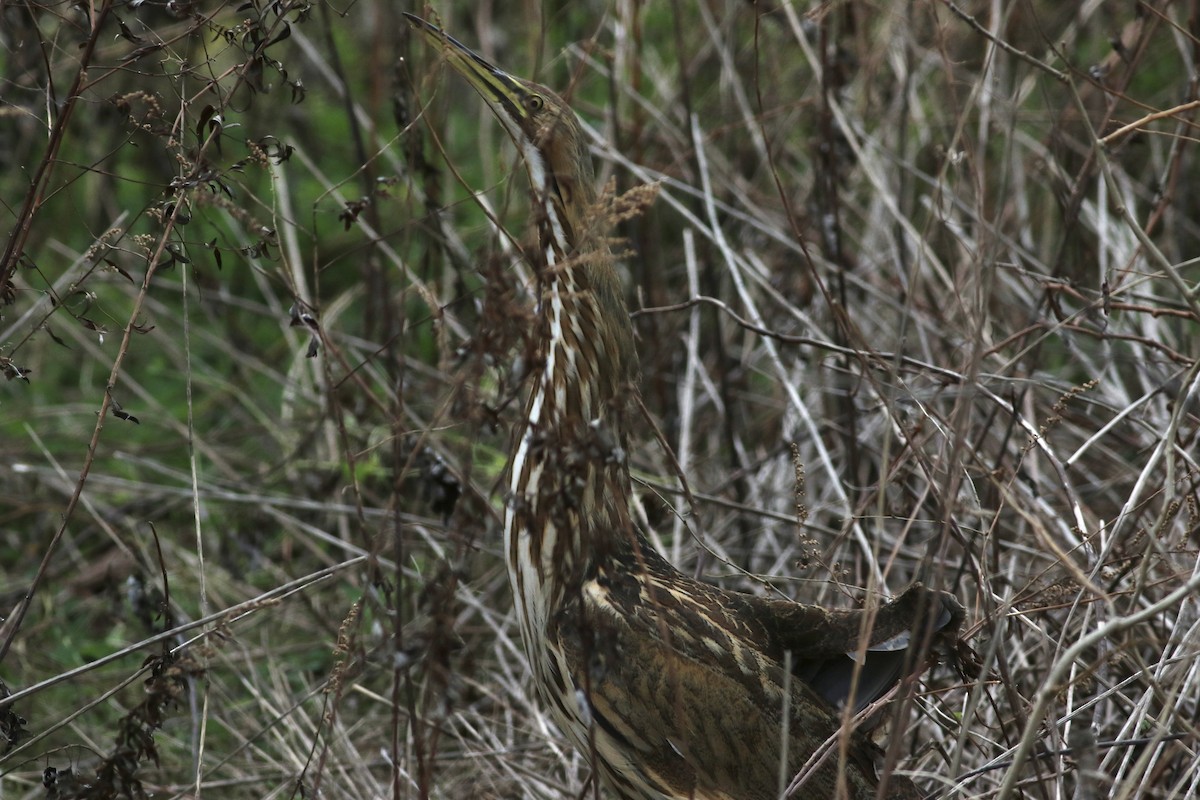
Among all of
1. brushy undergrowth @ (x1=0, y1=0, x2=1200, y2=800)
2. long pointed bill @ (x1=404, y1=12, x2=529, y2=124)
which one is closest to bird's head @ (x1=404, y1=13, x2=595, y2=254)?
long pointed bill @ (x1=404, y1=12, x2=529, y2=124)

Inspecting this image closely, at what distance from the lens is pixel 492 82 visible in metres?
2.61

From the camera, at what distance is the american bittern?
2.41m

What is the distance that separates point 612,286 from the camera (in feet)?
8.50

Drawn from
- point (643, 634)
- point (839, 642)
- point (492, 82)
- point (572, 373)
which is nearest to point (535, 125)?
point (492, 82)

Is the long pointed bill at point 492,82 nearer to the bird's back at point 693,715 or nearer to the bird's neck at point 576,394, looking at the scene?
the bird's neck at point 576,394

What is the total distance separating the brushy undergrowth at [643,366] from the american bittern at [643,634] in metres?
0.14

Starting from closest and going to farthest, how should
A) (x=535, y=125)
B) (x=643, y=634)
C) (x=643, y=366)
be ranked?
(x=643, y=634) < (x=535, y=125) < (x=643, y=366)

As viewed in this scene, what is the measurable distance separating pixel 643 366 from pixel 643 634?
1949mm

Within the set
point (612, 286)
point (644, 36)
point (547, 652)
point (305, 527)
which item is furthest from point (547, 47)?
point (547, 652)

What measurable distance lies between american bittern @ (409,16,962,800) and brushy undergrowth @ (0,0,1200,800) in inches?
5.5

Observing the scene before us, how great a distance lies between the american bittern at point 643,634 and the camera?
241 centimetres

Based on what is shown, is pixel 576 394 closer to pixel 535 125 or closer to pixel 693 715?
pixel 535 125

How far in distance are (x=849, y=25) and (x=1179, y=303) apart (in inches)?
58.6

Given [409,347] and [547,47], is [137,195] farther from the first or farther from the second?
[547,47]
